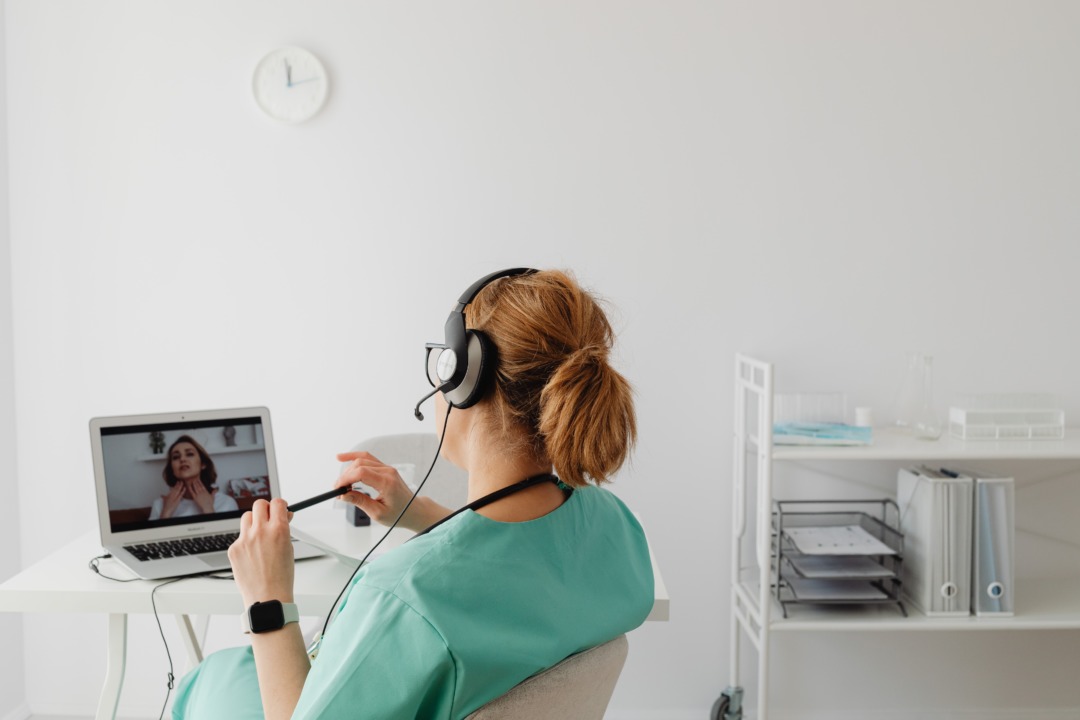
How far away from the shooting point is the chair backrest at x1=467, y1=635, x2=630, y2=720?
3.15ft

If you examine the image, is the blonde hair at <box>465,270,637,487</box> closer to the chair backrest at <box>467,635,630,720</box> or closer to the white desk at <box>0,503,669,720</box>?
the chair backrest at <box>467,635,630,720</box>

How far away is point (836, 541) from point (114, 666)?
165 cm

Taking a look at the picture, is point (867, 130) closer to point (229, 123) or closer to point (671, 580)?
point (671, 580)

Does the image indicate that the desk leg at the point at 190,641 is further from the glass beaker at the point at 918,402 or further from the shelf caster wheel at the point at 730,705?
the glass beaker at the point at 918,402

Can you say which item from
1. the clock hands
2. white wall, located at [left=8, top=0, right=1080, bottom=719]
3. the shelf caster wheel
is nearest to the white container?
white wall, located at [left=8, top=0, right=1080, bottom=719]

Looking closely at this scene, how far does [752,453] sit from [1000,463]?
67cm

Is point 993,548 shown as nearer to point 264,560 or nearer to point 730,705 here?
point 730,705

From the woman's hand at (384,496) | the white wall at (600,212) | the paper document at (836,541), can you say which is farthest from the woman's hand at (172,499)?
the paper document at (836,541)

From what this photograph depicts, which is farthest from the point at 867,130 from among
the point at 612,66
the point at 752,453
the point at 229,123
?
the point at 229,123

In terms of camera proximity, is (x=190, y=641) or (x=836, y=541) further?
(x=836, y=541)

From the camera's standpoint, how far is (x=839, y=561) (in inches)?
94.4

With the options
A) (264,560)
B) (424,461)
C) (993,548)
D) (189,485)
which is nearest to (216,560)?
(189,485)

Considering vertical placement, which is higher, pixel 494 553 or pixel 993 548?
pixel 494 553

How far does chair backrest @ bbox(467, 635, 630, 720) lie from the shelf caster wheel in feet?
5.33
